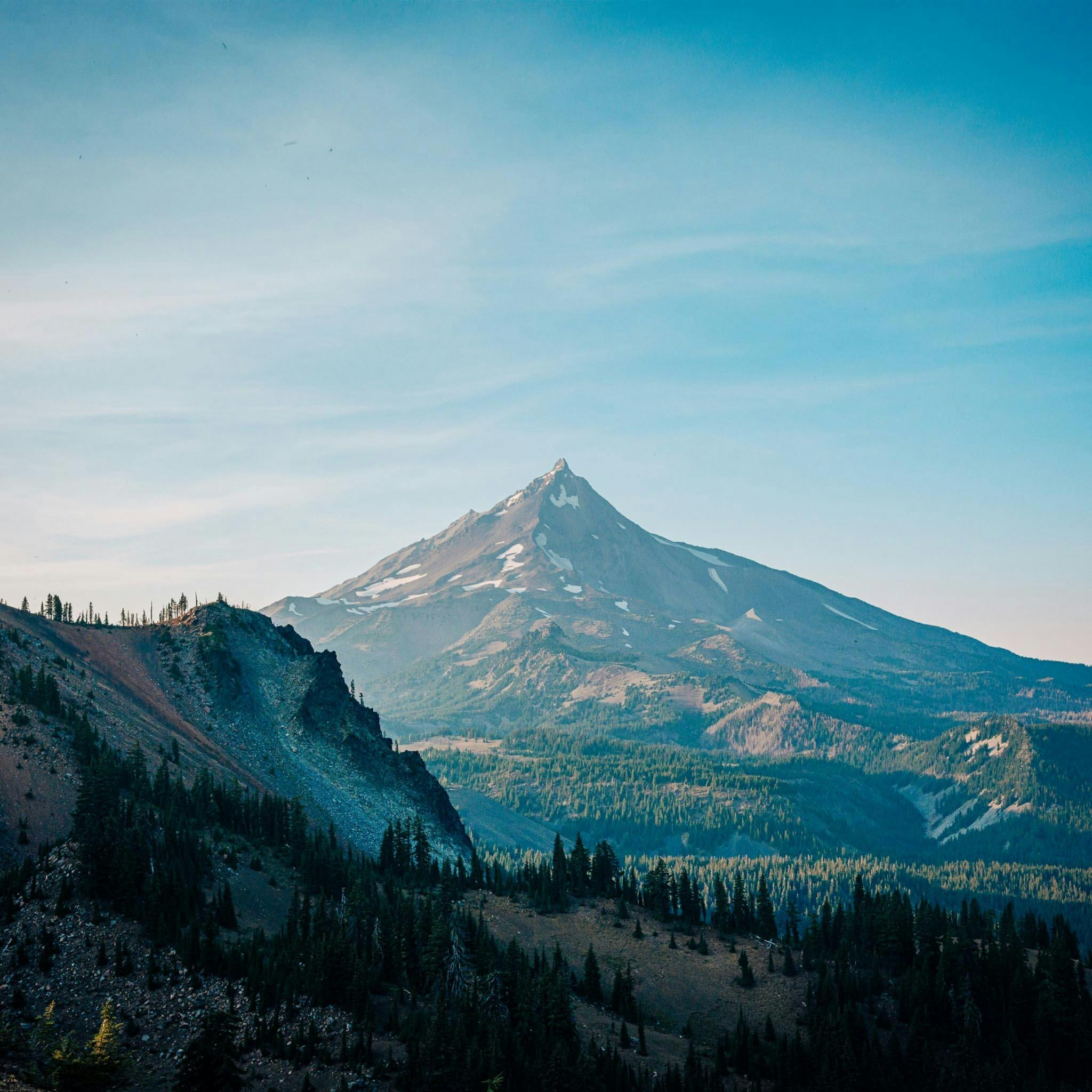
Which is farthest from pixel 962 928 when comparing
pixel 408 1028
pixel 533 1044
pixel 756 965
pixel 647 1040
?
pixel 408 1028

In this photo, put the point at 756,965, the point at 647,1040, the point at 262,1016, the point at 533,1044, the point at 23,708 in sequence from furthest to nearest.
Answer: the point at 23,708
the point at 756,965
the point at 647,1040
the point at 533,1044
the point at 262,1016

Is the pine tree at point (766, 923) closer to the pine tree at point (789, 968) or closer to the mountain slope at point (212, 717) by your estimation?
the pine tree at point (789, 968)

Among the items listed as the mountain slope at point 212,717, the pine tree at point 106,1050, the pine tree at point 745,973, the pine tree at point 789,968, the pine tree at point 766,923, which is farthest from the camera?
the mountain slope at point 212,717

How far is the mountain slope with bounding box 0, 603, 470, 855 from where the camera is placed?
158 meters

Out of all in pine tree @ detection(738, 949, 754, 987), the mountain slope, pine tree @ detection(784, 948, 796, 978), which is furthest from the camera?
the mountain slope

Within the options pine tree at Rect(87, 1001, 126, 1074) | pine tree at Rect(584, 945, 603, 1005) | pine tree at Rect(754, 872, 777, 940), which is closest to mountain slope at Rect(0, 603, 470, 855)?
pine tree at Rect(754, 872, 777, 940)

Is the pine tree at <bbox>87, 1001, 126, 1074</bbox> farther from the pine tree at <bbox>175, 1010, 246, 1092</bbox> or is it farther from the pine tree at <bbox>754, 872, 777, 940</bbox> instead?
the pine tree at <bbox>754, 872, 777, 940</bbox>

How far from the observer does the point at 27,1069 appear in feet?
249

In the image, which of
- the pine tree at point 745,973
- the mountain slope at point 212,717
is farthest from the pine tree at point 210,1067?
the mountain slope at point 212,717

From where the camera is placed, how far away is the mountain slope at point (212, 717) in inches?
6230

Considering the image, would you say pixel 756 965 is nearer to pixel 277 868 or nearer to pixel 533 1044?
pixel 533 1044

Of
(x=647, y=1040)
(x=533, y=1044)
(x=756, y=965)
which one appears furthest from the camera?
(x=756, y=965)

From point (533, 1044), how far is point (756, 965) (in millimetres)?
39062

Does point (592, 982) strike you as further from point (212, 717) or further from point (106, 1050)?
point (212, 717)
